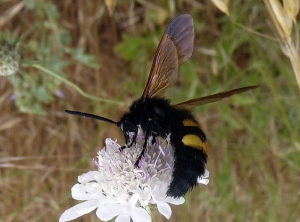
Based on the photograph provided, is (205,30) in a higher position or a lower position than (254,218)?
higher

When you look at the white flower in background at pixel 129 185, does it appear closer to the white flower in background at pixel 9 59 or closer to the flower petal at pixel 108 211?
the flower petal at pixel 108 211

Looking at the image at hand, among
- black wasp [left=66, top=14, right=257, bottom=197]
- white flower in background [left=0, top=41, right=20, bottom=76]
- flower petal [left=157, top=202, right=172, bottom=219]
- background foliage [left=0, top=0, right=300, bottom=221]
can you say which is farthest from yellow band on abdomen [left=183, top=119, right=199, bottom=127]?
background foliage [left=0, top=0, right=300, bottom=221]

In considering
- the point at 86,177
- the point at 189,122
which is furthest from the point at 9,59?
the point at 189,122

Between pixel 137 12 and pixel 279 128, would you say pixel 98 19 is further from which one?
pixel 279 128

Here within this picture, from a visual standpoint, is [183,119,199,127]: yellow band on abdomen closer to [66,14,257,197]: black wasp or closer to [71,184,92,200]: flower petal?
[66,14,257,197]: black wasp

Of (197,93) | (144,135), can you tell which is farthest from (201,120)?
(144,135)

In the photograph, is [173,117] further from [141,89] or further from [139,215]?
[141,89]

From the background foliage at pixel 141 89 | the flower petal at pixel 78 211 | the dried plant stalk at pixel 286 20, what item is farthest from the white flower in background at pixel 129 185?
the background foliage at pixel 141 89
